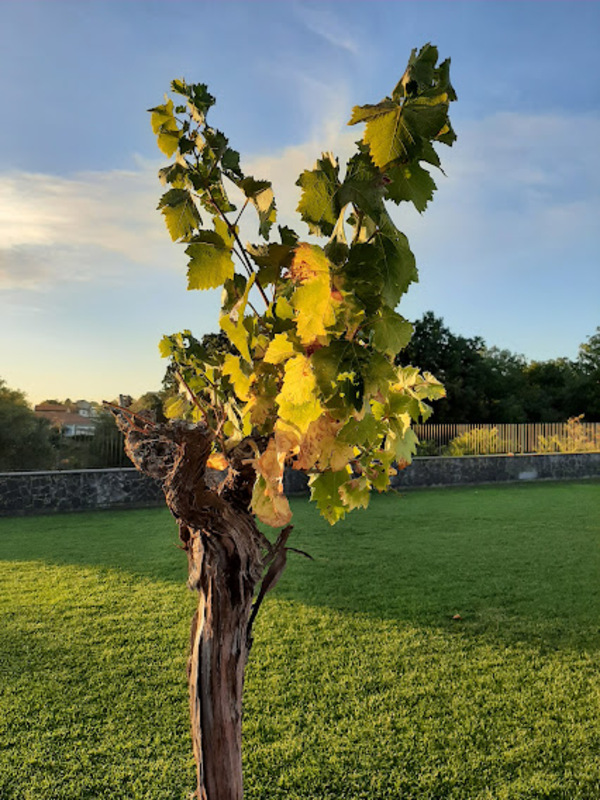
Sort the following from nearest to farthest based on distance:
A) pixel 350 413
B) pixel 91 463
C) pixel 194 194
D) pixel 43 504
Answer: pixel 350 413 < pixel 194 194 < pixel 43 504 < pixel 91 463

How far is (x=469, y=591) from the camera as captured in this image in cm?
628

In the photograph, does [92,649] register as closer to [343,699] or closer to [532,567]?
[343,699]

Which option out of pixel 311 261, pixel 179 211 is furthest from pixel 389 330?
pixel 179 211

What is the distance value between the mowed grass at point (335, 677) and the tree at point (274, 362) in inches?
64.5

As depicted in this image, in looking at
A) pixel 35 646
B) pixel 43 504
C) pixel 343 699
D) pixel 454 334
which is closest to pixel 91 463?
pixel 43 504

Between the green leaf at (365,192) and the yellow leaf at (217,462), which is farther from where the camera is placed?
the yellow leaf at (217,462)

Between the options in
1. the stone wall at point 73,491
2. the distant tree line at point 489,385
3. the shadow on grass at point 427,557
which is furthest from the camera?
the distant tree line at point 489,385

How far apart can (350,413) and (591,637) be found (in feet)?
15.9

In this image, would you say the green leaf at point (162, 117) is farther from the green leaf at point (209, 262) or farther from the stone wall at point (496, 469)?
the stone wall at point (496, 469)

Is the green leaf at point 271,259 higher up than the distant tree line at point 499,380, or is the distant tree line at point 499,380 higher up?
the distant tree line at point 499,380

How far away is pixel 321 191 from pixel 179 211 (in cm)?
43

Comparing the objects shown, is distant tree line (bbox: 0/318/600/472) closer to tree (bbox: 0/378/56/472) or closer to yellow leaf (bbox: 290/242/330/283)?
tree (bbox: 0/378/56/472)

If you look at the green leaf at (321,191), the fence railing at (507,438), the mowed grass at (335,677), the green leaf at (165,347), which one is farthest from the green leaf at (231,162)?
the fence railing at (507,438)

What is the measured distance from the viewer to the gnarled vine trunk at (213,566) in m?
1.63
